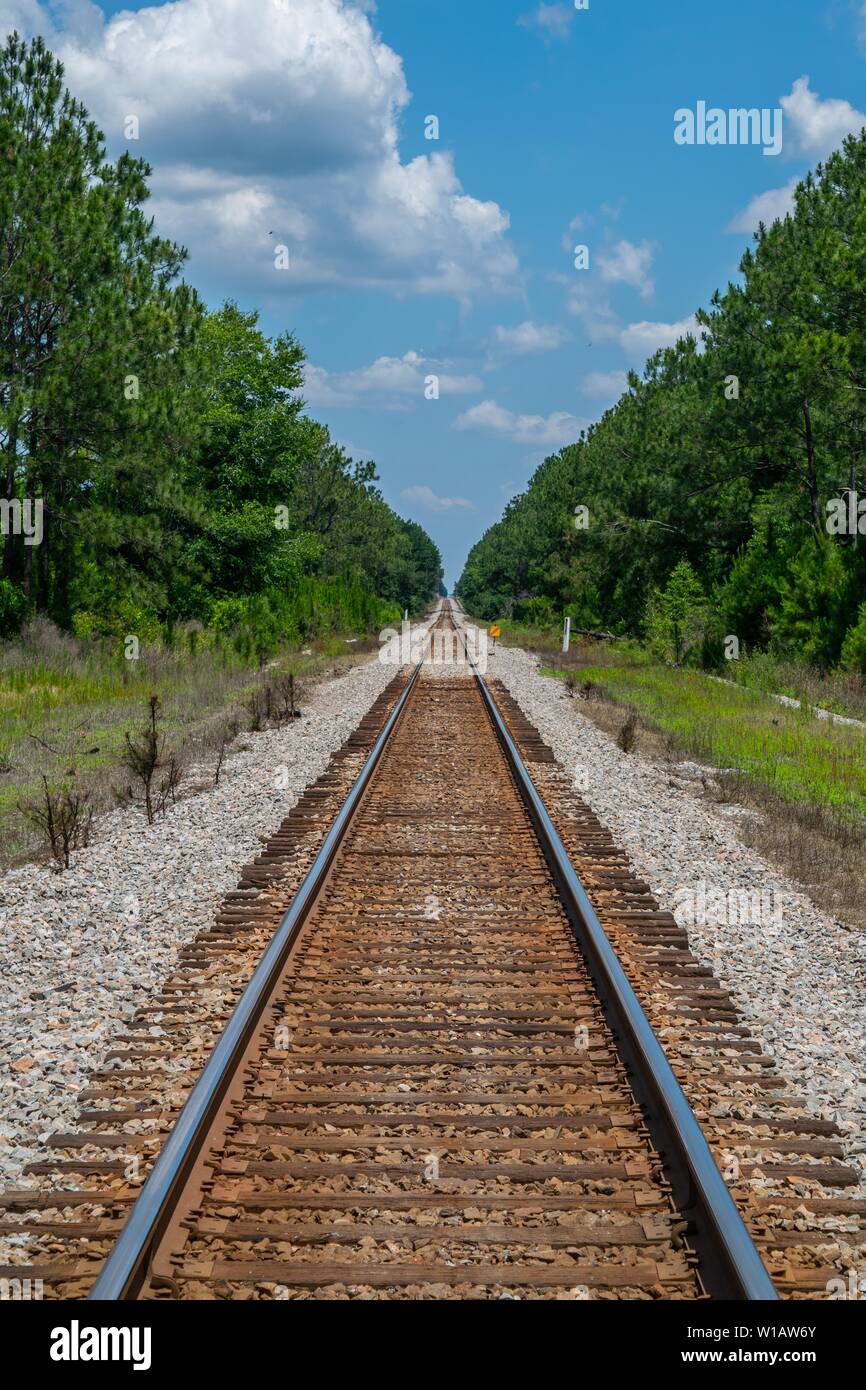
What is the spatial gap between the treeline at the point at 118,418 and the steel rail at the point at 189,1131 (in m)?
16.2

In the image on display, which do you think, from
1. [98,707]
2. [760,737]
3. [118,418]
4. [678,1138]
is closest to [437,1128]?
[678,1138]

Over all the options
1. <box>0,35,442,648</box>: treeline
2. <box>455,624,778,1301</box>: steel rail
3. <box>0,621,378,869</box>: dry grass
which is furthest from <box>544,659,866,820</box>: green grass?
<box>0,35,442,648</box>: treeline

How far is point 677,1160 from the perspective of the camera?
394 cm

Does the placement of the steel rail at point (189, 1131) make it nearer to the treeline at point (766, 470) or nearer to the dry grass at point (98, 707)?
the dry grass at point (98, 707)

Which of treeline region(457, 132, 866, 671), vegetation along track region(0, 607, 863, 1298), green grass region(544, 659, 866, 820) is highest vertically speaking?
treeline region(457, 132, 866, 671)

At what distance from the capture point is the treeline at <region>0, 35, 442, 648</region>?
68.3 ft

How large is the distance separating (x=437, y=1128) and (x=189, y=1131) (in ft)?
3.23

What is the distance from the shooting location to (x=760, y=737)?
15.2m

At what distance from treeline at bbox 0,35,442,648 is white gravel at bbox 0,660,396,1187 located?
12.0 m

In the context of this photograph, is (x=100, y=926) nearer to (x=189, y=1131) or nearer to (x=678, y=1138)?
(x=189, y=1131)

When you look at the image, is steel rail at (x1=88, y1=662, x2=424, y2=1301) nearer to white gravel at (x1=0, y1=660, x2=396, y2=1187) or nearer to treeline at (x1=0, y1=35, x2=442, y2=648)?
white gravel at (x1=0, y1=660, x2=396, y2=1187)

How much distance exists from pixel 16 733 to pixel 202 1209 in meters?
12.8

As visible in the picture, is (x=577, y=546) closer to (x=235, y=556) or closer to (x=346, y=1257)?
(x=235, y=556)
